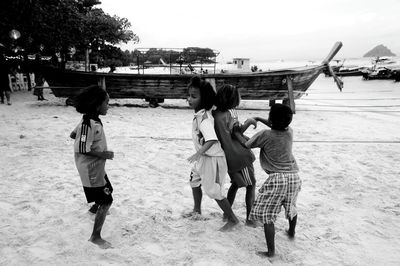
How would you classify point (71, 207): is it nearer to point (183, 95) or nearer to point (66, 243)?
point (66, 243)

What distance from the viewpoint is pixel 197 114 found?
2715 millimetres

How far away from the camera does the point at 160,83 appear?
36.5ft

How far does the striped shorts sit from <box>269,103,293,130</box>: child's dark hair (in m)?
0.40

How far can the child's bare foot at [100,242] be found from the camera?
2.53m

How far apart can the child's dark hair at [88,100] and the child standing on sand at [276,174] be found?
1296mm

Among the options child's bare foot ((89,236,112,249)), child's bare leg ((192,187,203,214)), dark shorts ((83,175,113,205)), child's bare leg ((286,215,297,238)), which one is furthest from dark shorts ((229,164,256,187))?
child's bare foot ((89,236,112,249))

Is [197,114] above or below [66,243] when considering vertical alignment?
above

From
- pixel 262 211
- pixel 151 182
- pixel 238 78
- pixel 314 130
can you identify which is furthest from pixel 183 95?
pixel 262 211

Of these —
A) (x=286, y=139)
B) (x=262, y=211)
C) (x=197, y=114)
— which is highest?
(x=197, y=114)

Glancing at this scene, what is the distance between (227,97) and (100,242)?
5.46 feet

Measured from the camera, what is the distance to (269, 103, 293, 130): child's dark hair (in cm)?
240

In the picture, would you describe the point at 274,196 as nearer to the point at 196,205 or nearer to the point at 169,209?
the point at 196,205

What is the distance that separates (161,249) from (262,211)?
0.92 m

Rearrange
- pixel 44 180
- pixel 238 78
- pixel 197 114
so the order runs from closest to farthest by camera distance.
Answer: pixel 197 114
pixel 44 180
pixel 238 78
